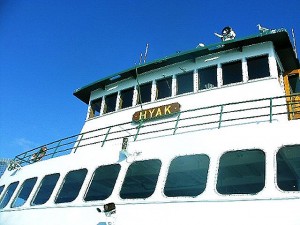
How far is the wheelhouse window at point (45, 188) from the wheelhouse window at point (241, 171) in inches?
250

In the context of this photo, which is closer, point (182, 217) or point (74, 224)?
point (182, 217)

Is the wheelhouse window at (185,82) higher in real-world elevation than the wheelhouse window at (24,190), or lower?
higher

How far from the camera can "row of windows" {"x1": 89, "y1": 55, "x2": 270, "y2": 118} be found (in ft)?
36.1

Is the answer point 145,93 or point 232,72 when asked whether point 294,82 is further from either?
point 145,93

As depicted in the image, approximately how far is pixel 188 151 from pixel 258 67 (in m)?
5.12

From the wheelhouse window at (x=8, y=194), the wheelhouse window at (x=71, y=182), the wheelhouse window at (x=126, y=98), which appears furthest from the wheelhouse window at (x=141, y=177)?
the wheelhouse window at (x=8, y=194)

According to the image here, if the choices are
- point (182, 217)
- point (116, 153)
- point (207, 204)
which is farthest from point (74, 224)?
point (207, 204)

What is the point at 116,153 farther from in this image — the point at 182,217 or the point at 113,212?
the point at 182,217

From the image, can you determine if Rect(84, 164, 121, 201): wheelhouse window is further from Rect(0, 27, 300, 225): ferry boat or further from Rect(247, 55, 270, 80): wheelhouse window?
Rect(247, 55, 270, 80): wheelhouse window

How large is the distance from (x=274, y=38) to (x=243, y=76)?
191cm

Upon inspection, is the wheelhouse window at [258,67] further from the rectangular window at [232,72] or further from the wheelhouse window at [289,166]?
the wheelhouse window at [289,166]

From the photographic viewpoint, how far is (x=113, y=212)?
7879 millimetres

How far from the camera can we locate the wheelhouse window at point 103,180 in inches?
385

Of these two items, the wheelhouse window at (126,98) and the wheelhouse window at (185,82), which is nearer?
the wheelhouse window at (185,82)
